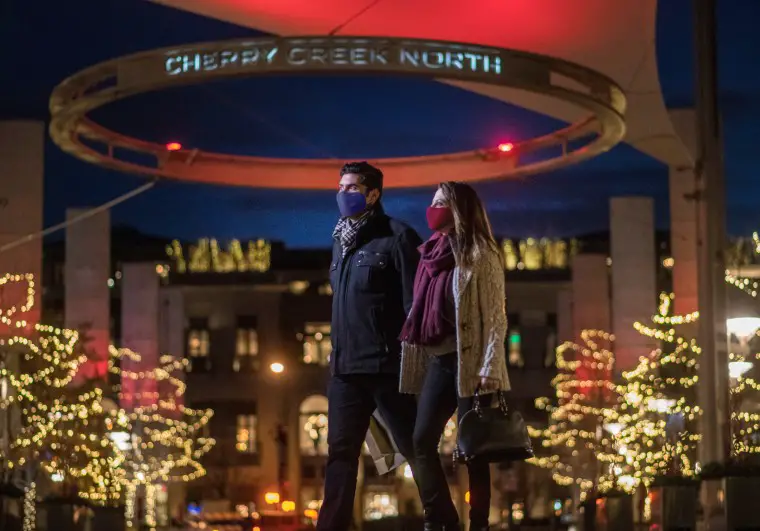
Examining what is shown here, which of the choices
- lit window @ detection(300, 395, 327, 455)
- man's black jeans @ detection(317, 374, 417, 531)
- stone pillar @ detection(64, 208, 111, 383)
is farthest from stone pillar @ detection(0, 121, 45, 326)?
lit window @ detection(300, 395, 327, 455)

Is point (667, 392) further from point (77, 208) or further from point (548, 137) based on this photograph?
point (548, 137)

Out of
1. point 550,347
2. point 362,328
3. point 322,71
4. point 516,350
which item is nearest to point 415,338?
point 362,328

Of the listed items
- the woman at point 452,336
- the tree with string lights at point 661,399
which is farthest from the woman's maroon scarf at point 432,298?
the tree with string lights at point 661,399

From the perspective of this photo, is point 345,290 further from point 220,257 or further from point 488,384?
point 220,257

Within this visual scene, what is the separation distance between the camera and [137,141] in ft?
67.1

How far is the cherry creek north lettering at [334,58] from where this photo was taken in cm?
1451

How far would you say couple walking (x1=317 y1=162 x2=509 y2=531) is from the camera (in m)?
9.77

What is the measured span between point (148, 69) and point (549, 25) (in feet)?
29.6

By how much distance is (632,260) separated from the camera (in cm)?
3525

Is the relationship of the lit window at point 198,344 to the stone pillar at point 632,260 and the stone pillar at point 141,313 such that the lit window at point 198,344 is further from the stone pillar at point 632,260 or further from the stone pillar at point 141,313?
the stone pillar at point 632,260

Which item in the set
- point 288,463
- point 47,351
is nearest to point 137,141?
point 47,351

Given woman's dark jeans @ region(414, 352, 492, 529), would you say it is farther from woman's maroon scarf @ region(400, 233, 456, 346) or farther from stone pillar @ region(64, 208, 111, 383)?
stone pillar @ region(64, 208, 111, 383)

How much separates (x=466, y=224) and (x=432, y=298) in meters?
0.49

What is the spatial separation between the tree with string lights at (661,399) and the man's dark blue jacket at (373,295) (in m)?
27.4
